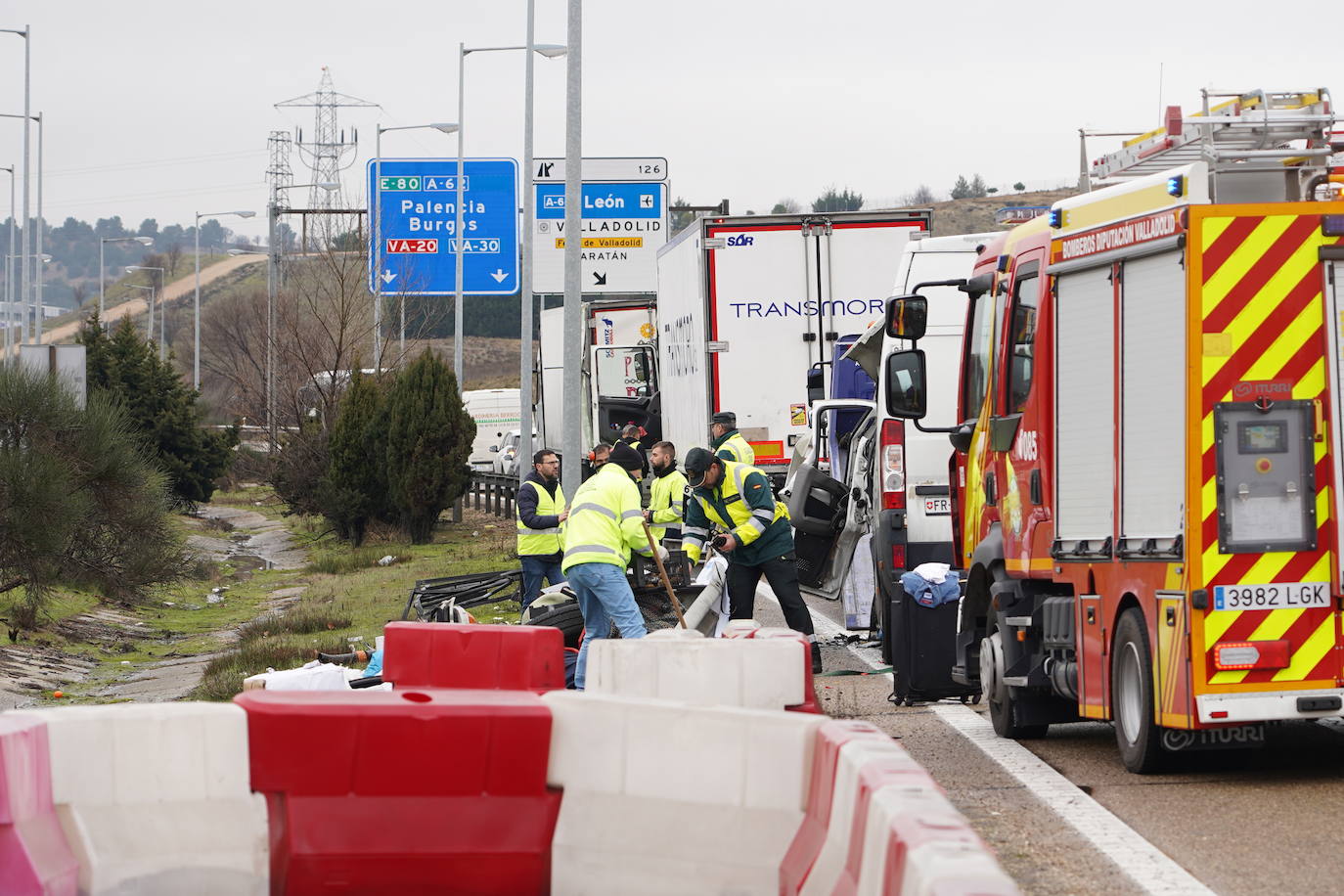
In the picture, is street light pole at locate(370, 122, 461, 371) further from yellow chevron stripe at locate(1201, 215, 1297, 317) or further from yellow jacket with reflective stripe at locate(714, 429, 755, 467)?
yellow chevron stripe at locate(1201, 215, 1297, 317)

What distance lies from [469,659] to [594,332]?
2311 centimetres

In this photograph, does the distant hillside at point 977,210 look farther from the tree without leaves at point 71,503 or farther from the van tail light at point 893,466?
the van tail light at point 893,466

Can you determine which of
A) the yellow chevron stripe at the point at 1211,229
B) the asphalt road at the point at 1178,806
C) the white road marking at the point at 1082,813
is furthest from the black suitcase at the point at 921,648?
the yellow chevron stripe at the point at 1211,229

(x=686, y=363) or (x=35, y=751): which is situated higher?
(x=686, y=363)

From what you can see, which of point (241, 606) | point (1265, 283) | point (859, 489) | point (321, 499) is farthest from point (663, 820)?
point (321, 499)

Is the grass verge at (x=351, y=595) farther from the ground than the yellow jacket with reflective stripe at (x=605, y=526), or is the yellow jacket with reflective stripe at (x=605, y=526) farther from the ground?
the yellow jacket with reflective stripe at (x=605, y=526)

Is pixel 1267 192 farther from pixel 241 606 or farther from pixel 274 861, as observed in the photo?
pixel 241 606

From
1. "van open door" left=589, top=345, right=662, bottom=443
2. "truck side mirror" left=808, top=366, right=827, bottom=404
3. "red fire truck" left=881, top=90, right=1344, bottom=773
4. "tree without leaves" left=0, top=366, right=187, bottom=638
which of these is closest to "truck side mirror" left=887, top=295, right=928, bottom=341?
"red fire truck" left=881, top=90, right=1344, bottom=773

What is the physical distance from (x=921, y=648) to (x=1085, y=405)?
2.85 meters

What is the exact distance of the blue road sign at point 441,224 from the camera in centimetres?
3416

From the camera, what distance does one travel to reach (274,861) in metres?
6.07

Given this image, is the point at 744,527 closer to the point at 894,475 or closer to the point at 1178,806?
the point at 894,475

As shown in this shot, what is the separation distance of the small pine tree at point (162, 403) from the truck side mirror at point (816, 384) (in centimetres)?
2783

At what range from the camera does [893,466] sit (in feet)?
46.8
